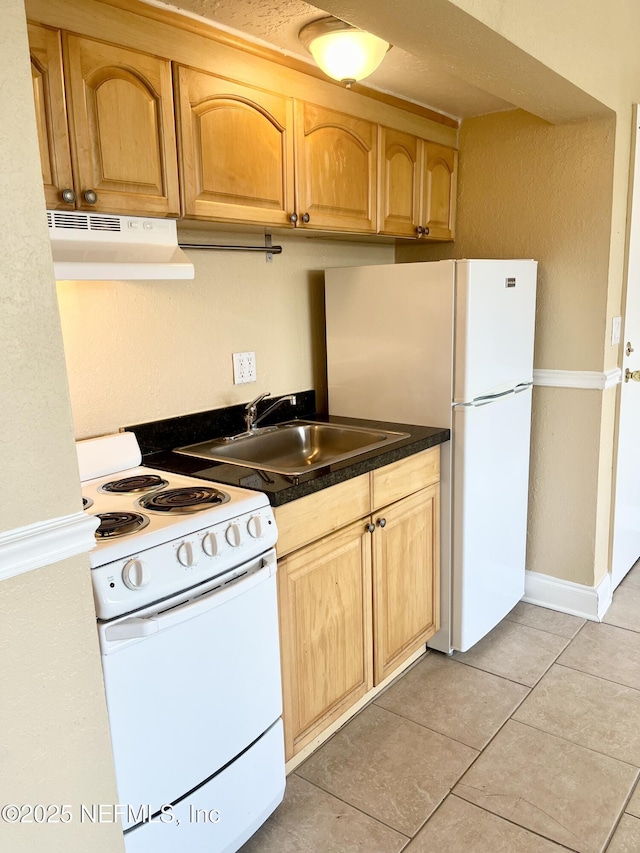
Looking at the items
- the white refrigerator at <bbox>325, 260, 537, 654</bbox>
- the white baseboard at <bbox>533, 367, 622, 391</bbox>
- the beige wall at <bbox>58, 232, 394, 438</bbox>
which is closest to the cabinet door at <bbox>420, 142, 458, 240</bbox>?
the beige wall at <bbox>58, 232, 394, 438</bbox>

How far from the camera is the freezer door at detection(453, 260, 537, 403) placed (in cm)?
222

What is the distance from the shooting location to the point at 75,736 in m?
1.18

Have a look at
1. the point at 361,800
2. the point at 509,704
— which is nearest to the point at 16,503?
the point at 361,800

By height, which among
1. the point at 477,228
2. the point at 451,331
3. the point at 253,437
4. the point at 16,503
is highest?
the point at 477,228

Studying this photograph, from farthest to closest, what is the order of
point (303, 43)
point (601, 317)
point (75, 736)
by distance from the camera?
point (601, 317)
point (303, 43)
point (75, 736)

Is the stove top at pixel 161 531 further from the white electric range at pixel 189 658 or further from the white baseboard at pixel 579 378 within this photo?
the white baseboard at pixel 579 378

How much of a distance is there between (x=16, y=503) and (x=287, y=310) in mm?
1682

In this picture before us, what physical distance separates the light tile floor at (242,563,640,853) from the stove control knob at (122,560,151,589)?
0.89 metres

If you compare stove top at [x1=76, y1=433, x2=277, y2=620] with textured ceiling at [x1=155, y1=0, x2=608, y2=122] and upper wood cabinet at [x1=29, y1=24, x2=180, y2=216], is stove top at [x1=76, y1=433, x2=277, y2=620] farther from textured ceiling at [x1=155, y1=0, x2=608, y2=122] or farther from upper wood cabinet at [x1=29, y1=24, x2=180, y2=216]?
textured ceiling at [x1=155, y1=0, x2=608, y2=122]

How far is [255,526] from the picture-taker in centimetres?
157

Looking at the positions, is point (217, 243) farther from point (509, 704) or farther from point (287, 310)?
point (509, 704)

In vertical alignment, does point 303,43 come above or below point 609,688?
above

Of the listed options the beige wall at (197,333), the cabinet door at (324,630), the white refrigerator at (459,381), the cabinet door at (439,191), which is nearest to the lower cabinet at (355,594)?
the cabinet door at (324,630)

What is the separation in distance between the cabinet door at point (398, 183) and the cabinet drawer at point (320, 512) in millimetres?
1089
